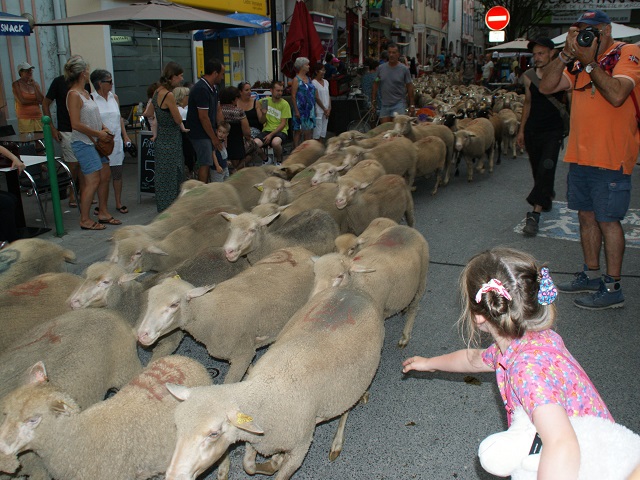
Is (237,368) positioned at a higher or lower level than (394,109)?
lower

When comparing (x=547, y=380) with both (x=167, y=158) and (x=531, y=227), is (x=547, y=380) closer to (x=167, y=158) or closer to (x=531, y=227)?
(x=531, y=227)

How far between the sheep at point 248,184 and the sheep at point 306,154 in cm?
Result: 114

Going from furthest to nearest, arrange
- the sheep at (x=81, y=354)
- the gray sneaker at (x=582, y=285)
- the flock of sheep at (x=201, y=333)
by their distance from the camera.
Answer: the gray sneaker at (x=582, y=285)
the sheep at (x=81, y=354)
the flock of sheep at (x=201, y=333)

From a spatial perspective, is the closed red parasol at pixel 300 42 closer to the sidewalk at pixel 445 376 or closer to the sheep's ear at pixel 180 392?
the sidewalk at pixel 445 376

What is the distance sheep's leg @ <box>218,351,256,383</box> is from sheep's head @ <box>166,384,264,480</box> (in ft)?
3.40

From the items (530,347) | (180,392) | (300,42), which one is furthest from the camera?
(300,42)

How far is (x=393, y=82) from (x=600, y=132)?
19.1ft

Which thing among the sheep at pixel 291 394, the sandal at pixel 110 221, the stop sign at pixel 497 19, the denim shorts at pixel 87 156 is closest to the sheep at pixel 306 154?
the sandal at pixel 110 221

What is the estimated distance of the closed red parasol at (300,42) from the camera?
36.9 feet

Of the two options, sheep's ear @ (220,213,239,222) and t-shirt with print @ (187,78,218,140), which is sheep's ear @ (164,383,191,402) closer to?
sheep's ear @ (220,213,239,222)

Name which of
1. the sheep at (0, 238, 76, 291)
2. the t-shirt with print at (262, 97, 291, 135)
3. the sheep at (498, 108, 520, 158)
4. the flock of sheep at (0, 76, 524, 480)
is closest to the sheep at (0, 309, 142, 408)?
the flock of sheep at (0, 76, 524, 480)

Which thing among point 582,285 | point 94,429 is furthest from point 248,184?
point 94,429

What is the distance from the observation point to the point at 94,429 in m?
2.34

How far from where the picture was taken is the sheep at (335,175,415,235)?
5.45 metres
